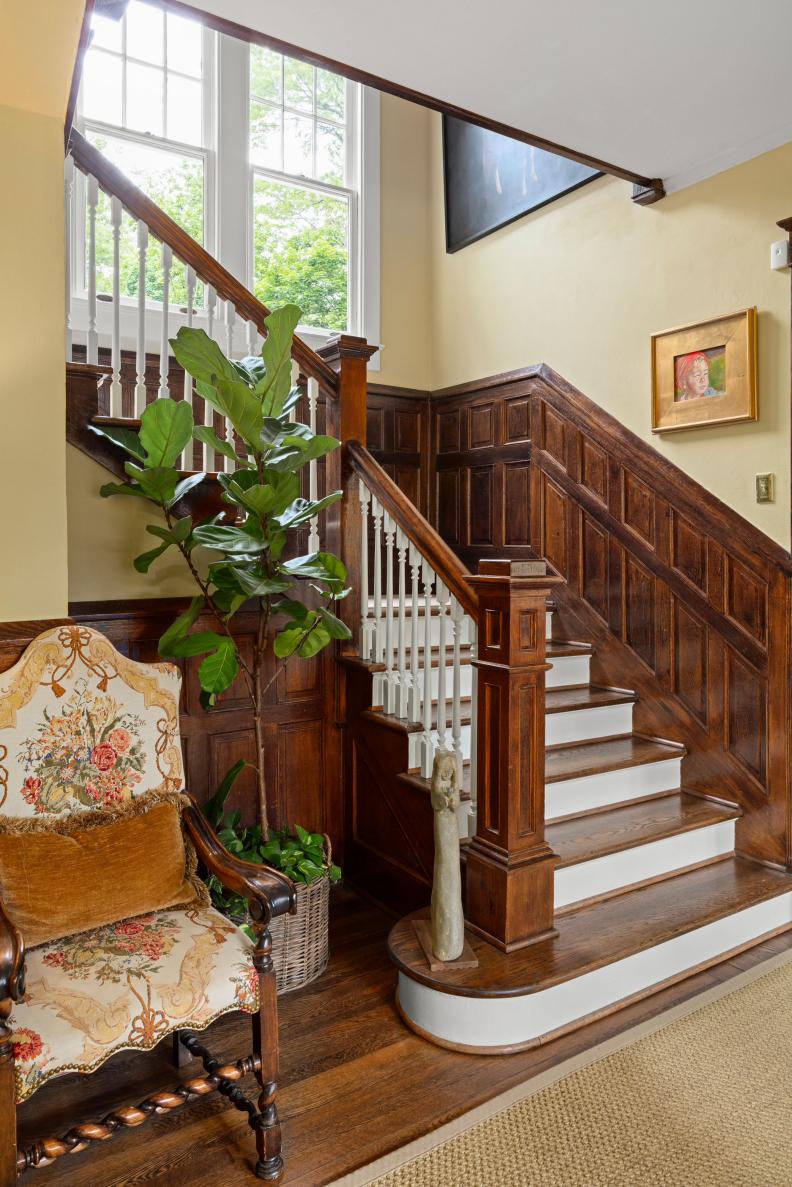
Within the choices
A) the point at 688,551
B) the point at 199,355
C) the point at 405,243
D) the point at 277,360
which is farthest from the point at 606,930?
the point at 405,243

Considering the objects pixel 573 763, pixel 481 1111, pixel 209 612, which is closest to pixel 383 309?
pixel 209 612

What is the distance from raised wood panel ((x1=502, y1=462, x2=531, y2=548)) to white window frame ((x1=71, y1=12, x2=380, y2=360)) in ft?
4.11

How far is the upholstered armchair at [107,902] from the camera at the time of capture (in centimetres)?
166

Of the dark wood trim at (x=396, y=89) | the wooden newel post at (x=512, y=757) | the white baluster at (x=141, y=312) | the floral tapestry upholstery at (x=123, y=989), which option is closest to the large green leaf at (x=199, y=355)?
the white baluster at (x=141, y=312)

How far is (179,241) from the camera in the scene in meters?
3.03

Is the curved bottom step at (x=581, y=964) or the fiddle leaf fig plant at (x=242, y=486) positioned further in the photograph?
the fiddle leaf fig plant at (x=242, y=486)

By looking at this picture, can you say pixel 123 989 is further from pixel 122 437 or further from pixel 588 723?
pixel 588 723

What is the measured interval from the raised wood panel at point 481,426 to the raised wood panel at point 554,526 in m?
0.59

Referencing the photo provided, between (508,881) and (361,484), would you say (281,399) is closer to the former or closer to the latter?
(361,484)

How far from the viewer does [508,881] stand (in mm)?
2488

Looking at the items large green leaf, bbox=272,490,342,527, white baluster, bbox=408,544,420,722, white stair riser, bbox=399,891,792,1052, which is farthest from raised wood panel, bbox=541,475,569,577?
white stair riser, bbox=399,891,792,1052

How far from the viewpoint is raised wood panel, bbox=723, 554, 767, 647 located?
329cm

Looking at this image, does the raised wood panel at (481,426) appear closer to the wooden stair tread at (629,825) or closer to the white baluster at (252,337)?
the white baluster at (252,337)

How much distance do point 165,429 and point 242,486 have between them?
30 centimetres
